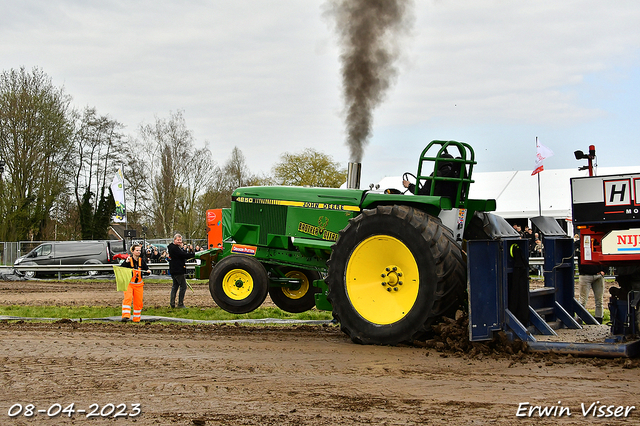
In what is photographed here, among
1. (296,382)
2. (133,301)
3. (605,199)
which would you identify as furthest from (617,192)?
(133,301)

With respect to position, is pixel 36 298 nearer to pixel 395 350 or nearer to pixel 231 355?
pixel 231 355

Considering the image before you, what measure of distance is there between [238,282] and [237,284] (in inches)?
1.4

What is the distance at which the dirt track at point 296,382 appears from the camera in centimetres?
442

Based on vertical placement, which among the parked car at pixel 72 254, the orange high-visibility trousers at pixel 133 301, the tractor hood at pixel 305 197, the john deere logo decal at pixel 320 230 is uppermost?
the tractor hood at pixel 305 197

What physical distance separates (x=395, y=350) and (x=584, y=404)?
2.49m

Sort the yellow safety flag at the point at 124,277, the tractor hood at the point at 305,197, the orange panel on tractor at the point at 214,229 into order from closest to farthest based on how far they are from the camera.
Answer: the tractor hood at the point at 305,197, the yellow safety flag at the point at 124,277, the orange panel on tractor at the point at 214,229

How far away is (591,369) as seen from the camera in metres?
5.61

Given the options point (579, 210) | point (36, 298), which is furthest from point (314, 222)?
point (36, 298)

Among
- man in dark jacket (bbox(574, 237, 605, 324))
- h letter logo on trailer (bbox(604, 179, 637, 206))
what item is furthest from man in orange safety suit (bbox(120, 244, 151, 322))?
h letter logo on trailer (bbox(604, 179, 637, 206))

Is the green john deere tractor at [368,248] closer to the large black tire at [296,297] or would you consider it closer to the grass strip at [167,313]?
the large black tire at [296,297]

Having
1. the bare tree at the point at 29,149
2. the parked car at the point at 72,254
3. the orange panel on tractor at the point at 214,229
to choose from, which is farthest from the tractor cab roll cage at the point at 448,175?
the bare tree at the point at 29,149

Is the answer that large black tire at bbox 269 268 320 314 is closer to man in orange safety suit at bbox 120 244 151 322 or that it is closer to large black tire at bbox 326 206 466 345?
man in orange safety suit at bbox 120 244 151 322

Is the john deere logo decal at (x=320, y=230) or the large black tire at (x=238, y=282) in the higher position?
the john deere logo decal at (x=320, y=230)

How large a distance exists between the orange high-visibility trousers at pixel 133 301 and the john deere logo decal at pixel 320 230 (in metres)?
3.59
